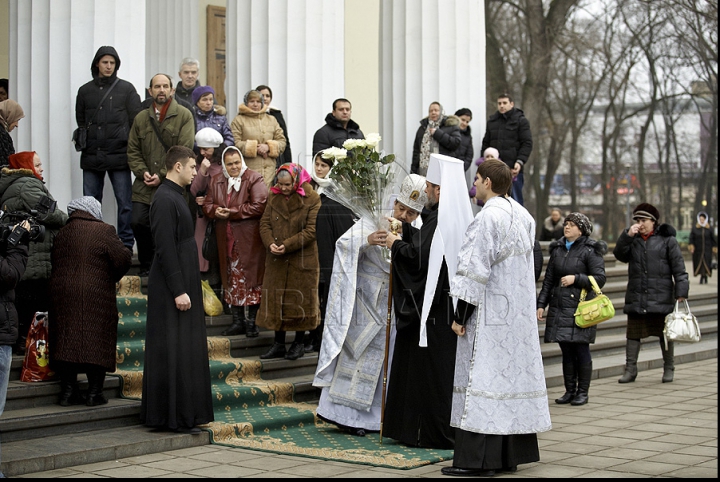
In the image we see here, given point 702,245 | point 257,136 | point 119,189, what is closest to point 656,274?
point 257,136

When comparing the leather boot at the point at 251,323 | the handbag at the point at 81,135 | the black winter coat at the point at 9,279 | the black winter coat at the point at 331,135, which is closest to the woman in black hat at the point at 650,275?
the black winter coat at the point at 331,135

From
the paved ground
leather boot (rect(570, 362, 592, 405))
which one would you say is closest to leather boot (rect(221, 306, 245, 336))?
the paved ground

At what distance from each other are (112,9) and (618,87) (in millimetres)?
26345

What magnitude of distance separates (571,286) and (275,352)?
9.49 ft

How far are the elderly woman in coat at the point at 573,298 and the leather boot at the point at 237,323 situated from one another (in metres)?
2.78

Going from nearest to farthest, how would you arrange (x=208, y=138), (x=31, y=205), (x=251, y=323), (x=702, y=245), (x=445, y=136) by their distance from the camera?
(x=31, y=205) < (x=251, y=323) < (x=208, y=138) < (x=445, y=136) < (x=702, y=245)

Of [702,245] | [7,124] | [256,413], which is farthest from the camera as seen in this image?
[702,245]

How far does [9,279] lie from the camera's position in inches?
235

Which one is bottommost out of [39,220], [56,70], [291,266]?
[291,266]

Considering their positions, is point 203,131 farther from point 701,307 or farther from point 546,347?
point 701,307

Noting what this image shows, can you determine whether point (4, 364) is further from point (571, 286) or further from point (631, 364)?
point (631, 364)

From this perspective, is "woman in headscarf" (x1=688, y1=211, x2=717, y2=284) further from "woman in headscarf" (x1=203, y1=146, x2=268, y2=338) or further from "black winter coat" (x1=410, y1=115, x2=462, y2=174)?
"woman in headscarf" (x1=203, y1=146, x2=268, y2=338)

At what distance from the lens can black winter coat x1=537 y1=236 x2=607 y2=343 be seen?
982 cm

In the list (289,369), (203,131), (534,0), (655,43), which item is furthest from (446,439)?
(655,43)
